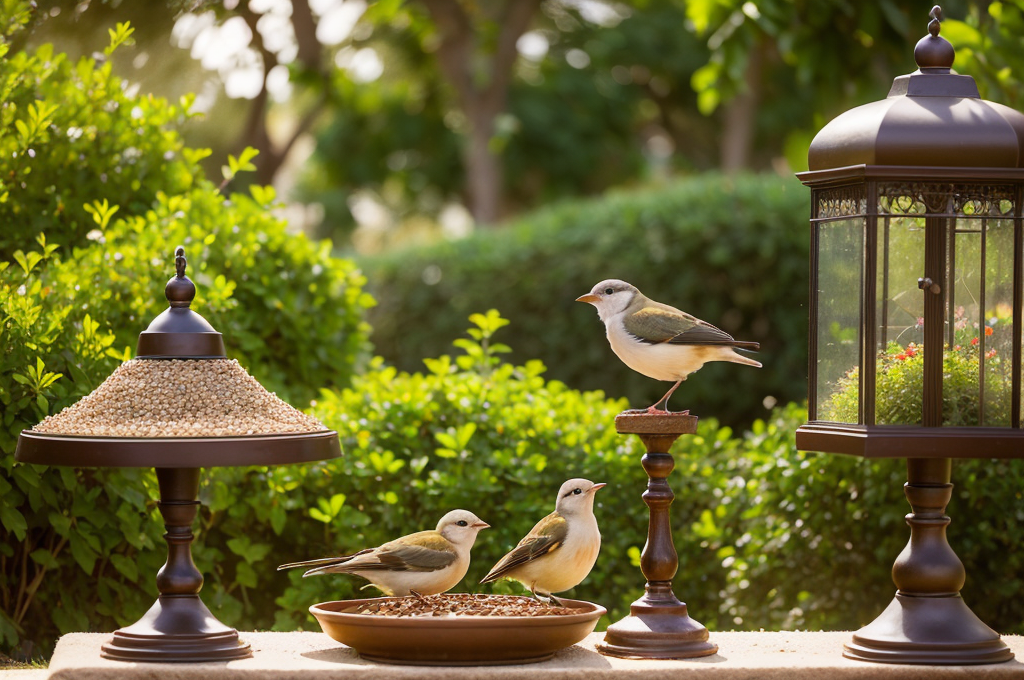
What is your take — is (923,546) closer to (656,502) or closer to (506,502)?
(656,502)

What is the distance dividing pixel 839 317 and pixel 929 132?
0.65 m

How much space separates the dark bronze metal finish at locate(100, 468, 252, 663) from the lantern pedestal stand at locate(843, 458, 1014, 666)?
199cm

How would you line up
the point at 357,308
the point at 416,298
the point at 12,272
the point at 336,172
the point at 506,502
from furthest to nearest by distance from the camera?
the point at 336,172, the point at 416,298, the point at 357,308, the point at 506,502, the point at 12,272

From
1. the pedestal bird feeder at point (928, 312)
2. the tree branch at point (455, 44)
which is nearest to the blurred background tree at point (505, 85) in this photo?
the tree branch at point (455, 44)

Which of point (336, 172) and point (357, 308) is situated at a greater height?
point (336, 172)

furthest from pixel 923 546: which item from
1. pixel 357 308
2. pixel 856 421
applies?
pixel 357 308

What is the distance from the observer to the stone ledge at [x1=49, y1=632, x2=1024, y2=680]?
334cm

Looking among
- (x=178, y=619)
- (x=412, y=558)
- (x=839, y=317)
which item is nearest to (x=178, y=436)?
(x=178, y=619)

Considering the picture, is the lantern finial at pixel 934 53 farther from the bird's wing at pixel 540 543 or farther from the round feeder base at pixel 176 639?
the round feeder base at pixel 176 639

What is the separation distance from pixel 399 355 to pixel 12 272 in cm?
680

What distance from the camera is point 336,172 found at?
23.5 metres

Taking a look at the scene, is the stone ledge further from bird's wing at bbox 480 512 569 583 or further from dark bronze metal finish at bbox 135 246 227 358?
dark bronze metal finish at bbox 135 246 227 358

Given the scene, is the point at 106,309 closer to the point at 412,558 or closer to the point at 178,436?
the point at 178,436

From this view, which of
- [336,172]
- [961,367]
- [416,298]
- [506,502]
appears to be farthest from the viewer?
[336,172]
